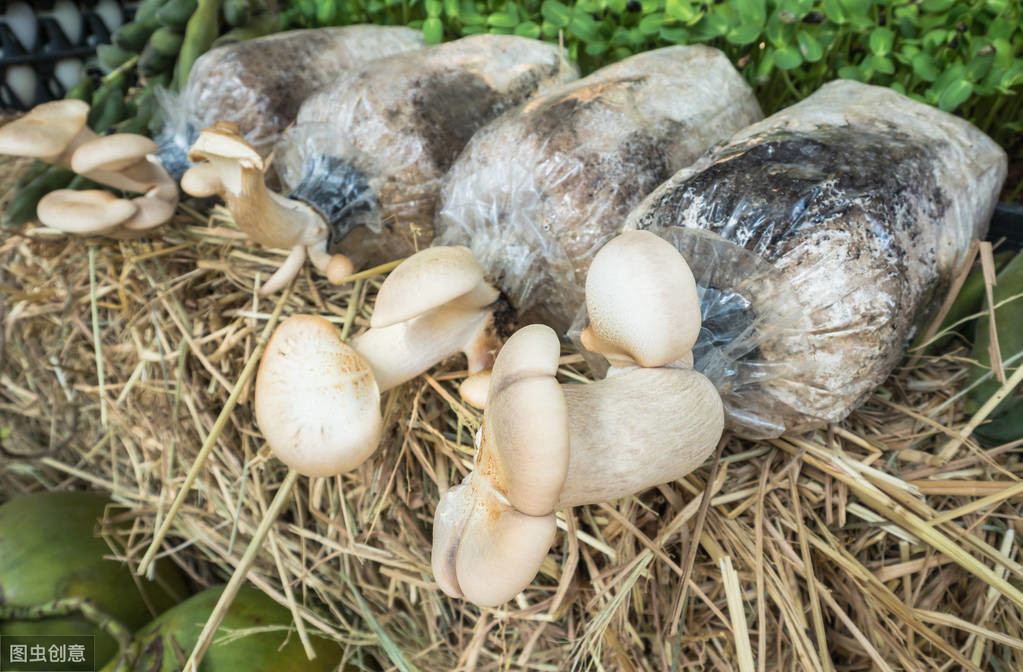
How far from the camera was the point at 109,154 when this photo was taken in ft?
3.11

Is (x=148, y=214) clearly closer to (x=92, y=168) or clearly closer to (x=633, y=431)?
(x=92, y=168)

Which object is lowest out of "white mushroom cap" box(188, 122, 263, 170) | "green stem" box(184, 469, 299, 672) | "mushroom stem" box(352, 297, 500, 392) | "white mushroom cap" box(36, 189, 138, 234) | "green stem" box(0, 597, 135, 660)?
"green stem" box(0, 597, 135, 660)

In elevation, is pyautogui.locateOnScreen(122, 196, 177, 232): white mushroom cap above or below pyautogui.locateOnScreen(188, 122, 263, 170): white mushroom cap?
below

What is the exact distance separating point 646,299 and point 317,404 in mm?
365

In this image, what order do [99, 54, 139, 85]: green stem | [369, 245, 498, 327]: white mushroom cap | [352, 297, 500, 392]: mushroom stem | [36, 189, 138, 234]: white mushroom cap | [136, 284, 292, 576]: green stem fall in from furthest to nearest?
[99, 54, 139, 85]: green stem → [36, 189, 138, 234]: white mushroom cap → [136, 284, 292, 576]: green stem → [352, 297, 500, 392]: mushroom stem → [369, 245, 498, 327]: white mushroom cap

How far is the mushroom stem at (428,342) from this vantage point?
0.77 metres

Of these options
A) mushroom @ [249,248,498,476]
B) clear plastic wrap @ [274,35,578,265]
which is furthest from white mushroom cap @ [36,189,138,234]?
mushroom @ [249,248,498,476]

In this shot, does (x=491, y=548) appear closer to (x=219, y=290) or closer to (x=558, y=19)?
(x=219, y=290)

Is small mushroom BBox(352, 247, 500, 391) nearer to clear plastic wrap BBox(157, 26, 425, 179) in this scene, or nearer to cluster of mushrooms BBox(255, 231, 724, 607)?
cluster of mushrooms BBox(255, 231, 724, 607)

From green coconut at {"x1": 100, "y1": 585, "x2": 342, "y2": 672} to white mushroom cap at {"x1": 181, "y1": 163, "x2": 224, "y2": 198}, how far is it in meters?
0.59

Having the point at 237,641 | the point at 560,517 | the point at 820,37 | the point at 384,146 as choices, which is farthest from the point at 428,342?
the point at 820,37

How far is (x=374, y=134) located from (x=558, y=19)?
0.39 m

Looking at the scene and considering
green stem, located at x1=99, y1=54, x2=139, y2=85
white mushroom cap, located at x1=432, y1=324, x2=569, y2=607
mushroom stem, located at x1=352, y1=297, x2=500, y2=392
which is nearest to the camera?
white mushroom cap, located at x1=432, y1=324, x2=569, y2=607

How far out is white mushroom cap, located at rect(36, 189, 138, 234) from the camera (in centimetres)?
97
